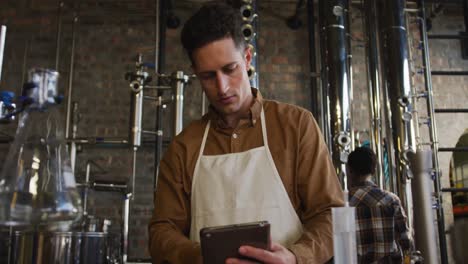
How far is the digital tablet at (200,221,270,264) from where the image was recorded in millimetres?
1063

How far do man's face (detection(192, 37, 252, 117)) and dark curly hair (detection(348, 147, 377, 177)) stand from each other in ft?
5.84

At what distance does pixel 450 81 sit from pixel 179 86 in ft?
10.4

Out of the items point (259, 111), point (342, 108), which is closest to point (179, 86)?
point (342, 108)

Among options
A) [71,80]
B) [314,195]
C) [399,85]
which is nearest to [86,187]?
[71,80]

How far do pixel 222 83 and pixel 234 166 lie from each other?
252mm

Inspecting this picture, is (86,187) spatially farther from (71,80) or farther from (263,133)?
(263,133)

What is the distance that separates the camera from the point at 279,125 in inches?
59.1

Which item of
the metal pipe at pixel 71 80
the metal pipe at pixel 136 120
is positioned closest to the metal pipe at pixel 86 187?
the metal pipe at pixel 71 80

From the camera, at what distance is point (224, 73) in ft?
4.74

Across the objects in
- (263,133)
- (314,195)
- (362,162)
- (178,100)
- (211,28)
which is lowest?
(314,195)

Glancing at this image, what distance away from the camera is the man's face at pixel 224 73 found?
56.6 inches

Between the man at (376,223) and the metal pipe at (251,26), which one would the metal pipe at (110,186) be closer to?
the metal pipe at (251,26)

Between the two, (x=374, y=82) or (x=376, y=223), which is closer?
(x=376, y=223)

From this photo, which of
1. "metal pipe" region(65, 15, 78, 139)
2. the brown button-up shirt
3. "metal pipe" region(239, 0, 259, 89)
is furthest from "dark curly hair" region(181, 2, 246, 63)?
"metal pipe" region(65, 15, 78, 139)
